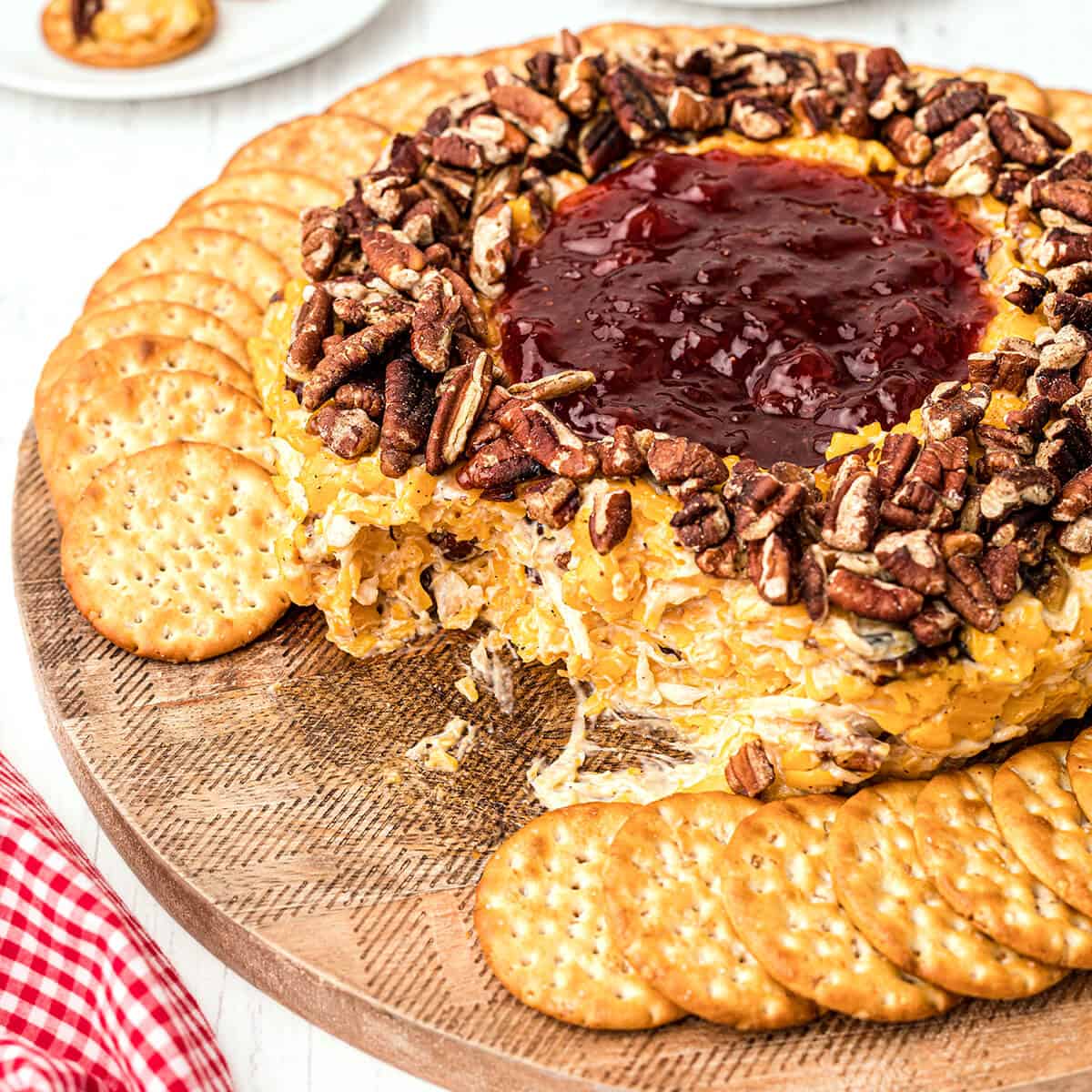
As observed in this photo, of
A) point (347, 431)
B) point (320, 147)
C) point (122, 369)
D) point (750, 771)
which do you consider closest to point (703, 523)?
point (750, 771)

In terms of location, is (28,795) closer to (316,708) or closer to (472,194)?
(316,708)

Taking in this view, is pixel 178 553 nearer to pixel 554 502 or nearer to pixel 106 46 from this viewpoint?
pixel 554 502

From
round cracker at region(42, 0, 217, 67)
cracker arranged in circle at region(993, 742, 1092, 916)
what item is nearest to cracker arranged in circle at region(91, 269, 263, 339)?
round cracker at region(42, 0, 217, 67)

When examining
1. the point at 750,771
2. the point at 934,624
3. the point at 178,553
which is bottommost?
the point at 750,771

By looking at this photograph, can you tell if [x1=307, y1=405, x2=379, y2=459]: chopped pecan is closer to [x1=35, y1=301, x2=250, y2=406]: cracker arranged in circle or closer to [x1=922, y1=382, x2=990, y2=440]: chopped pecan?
[x1=35, y1=301, x2=250, y2=406]: cracker arranged in circle

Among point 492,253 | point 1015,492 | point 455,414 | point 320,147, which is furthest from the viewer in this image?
point 320,147

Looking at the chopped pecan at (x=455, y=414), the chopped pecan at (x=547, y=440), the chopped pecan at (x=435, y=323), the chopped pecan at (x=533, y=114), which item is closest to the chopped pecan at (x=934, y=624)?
the chopped pecan at (x=547, y=440)
